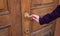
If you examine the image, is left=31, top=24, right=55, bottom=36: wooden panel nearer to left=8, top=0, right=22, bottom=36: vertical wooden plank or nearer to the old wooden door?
the old wooden door

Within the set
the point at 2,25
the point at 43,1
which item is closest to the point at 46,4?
the point at 43,1

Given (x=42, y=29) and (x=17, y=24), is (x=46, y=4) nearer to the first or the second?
(x=42, y=29)

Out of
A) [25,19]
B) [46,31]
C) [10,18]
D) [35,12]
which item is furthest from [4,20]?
[46,31]

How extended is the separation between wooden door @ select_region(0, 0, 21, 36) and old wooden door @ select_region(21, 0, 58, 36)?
49 mm

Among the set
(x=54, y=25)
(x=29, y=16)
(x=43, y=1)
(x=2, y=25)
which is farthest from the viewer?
(x=54, y=25)

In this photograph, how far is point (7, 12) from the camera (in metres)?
0.89

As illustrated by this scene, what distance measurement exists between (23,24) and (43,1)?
31 cm

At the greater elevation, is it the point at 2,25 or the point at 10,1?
the point at 10,1

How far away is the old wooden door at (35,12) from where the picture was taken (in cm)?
99

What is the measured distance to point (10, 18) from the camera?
0.92m

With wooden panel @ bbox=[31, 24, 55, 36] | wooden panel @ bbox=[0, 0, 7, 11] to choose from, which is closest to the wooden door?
wooden panel @ bbox=[0, 0, 7, 11]

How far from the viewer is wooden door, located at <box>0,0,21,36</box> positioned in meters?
0.88

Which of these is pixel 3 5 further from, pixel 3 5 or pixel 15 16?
pixel 15 16

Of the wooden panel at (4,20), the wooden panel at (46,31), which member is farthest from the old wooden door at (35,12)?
the wooden panel at (4,20)
